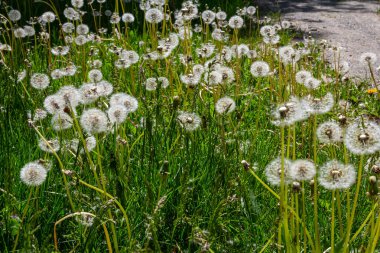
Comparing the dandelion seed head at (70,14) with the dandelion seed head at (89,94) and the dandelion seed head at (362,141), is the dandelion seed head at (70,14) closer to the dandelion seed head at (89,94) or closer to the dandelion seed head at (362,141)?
the dandelion seed head at (89,94)

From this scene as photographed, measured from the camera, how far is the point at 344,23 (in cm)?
780

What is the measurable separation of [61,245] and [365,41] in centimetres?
544

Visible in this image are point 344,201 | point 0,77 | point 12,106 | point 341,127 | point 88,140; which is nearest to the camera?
point 341,127

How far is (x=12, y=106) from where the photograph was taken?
3.04 metres

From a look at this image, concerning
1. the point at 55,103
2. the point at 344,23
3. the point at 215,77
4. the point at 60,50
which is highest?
the point at 55,103

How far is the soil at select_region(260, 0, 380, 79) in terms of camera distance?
248 inches

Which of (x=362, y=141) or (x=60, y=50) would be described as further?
(x=60, y=50)

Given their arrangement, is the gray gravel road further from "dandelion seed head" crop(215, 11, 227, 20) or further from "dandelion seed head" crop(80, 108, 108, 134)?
"dandelion seed head" crop(80, 108, 108, 134)

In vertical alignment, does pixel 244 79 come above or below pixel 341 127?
below

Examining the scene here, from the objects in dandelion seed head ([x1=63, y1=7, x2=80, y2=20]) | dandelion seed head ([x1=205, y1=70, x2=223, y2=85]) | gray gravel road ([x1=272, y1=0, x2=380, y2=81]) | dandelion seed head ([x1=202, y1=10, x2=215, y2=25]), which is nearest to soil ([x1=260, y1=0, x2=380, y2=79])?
gray gravel road ([x1=272, y1=0, x2=380, y2=81])

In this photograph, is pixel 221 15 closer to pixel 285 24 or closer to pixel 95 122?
pixel 285 24

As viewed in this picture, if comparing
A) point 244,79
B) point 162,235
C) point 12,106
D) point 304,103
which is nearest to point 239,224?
point 162,235

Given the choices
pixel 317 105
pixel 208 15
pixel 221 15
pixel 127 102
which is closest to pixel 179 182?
pixel 127 102

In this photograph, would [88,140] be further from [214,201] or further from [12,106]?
[12,106]
